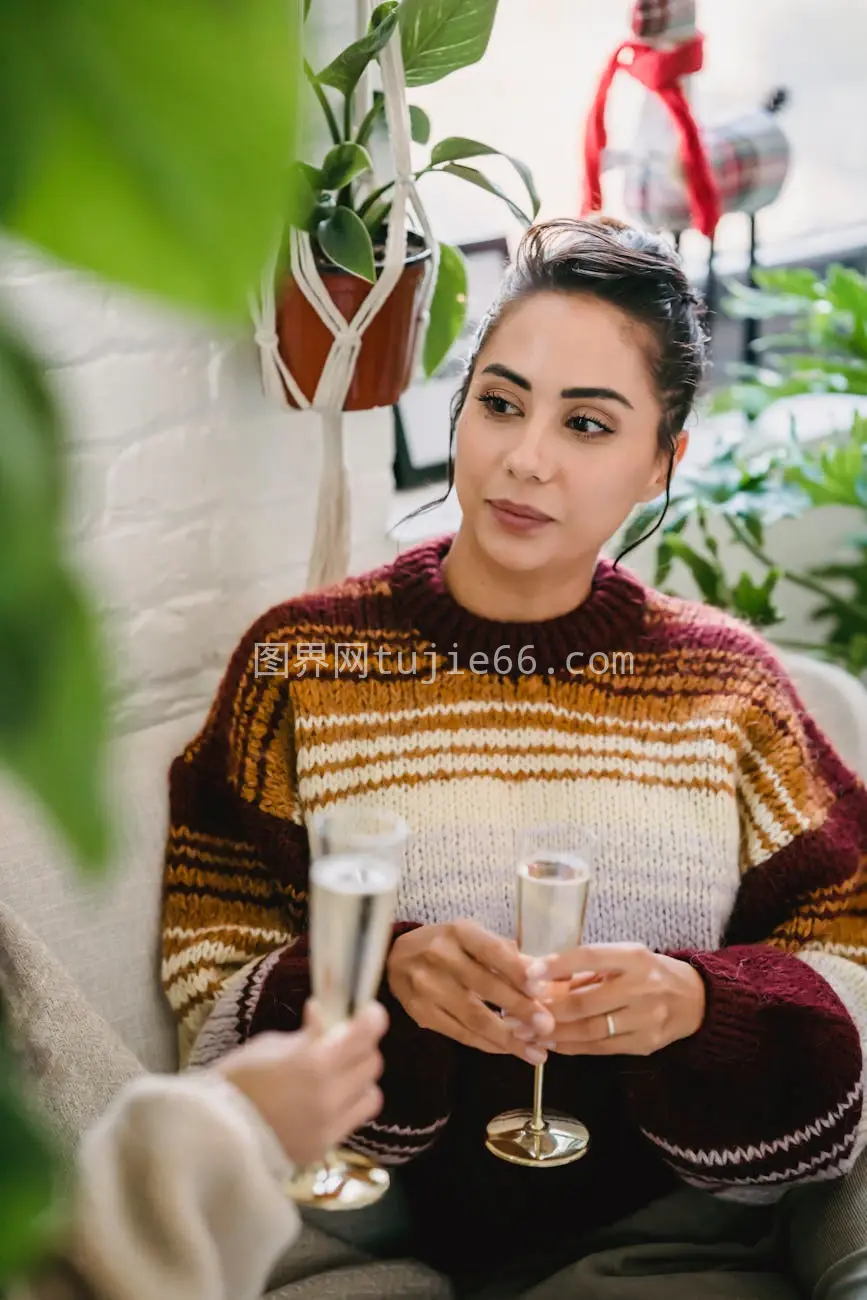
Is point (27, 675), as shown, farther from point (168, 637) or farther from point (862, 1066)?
point (168, 637)

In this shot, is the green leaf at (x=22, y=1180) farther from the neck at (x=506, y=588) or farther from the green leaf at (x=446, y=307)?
the green leaf at (x=446, y=307)

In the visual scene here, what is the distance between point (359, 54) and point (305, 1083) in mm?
1025

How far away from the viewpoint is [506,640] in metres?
1.47

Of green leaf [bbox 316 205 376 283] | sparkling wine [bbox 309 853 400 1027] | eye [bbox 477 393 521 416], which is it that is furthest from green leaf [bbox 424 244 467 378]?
sparkling wine [bbox 309 853 400 1027]

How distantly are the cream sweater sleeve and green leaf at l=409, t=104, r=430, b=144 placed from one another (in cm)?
116

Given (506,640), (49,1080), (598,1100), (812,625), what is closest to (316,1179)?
(49,1080)

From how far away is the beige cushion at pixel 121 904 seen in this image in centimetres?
136

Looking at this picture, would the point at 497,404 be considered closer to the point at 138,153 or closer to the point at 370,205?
the point at 370,205

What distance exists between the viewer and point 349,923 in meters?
0.81

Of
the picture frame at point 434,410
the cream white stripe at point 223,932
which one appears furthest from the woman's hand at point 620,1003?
the picture frame at point 434,410

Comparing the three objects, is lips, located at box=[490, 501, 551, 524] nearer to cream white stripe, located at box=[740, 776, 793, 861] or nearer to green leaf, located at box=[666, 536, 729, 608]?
cream white stripe, located at box=[740, 776, 793, 861]

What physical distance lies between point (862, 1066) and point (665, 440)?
61cm

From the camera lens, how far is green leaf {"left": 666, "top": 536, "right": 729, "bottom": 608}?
6.52 feet

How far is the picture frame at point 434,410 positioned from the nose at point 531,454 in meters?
0.73
